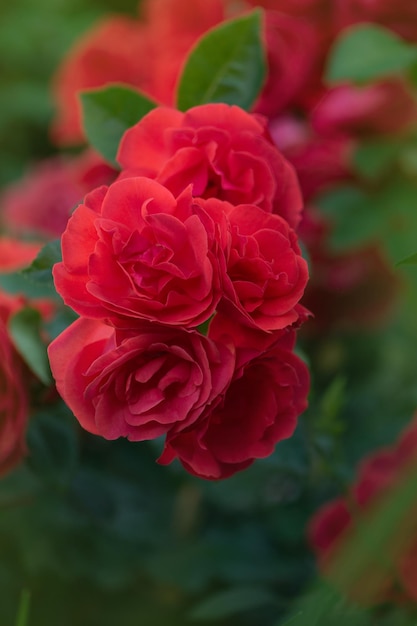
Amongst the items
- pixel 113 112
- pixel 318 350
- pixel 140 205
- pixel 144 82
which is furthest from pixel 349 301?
pixel 140 205

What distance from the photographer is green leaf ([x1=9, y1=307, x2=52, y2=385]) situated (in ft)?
2.27

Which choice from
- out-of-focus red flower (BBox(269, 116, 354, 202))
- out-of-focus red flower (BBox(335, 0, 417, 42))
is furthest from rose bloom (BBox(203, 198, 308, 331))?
out-of-focus red flower (BBox(335, 0, 417, 42))

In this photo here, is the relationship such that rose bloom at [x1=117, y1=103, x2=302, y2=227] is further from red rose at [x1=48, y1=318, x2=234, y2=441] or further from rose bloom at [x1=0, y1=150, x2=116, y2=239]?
rose bloom at [x1=0, y1=150, x2=116, y2=239]

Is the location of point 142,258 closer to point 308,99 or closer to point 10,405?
point 10,405

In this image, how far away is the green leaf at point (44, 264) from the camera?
65 cm

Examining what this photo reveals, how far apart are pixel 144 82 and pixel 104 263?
2.44 ft

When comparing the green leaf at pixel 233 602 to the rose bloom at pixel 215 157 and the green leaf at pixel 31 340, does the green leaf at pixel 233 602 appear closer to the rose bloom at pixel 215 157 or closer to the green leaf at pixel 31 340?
the green leaf at pixel 31 340

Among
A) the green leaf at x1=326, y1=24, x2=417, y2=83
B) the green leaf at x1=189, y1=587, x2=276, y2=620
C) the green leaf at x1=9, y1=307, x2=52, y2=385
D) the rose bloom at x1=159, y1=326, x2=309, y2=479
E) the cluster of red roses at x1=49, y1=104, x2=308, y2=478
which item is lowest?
the green leaf at x1=189, y1=587, x2=276, y2=620

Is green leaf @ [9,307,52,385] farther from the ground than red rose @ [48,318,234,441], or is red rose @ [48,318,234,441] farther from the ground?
red rose @ [48,318,234,441]

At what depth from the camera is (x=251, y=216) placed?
56 centimetres

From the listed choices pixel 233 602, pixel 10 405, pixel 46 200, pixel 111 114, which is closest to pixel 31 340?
pixel 10 405

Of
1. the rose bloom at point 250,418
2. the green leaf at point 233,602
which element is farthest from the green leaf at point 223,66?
the green leaf at point 233,602

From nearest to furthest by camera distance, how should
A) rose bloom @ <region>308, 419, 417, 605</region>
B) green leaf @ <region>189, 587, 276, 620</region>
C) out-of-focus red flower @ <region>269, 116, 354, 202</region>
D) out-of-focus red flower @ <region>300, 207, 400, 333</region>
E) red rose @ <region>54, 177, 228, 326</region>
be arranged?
red rose @ <region>54, 177, 228, 326</region>, rose bloom @ <region>308, 419, 417, 605</region>, green leaf @ <region>189, 587, 276, 620</region>, out-of-focus red flower @ <region>269, 116, 354, 202</region>, out-of-focus red flower @ <region>300, 207, 400, 333</region>

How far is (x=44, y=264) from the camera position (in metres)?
0.65
